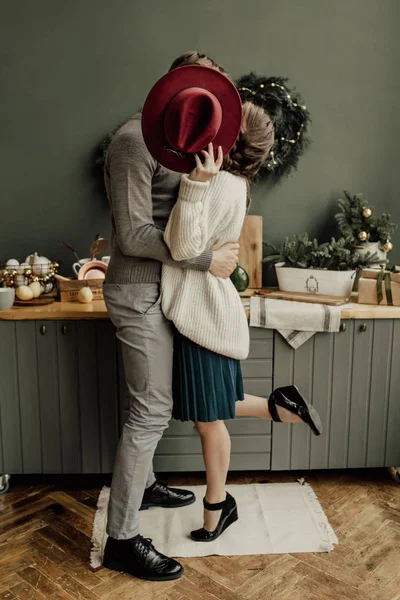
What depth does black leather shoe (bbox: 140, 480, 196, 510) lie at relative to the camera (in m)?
2.38

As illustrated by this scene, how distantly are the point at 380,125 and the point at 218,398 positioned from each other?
170 cm

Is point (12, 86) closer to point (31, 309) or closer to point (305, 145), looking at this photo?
point (31, 309)

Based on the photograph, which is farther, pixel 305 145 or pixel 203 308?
pixel 305 145

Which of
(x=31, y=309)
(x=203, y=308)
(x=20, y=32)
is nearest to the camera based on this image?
(x=203, y=308)

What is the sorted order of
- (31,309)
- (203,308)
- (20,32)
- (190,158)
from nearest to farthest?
(190,158), (203,308), (31,309), (20,32)

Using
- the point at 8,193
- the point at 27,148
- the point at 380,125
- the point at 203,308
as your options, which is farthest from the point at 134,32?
the point at 203,308

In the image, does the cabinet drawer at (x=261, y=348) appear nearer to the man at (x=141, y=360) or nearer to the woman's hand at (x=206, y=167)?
the man at (x=141, y=360)

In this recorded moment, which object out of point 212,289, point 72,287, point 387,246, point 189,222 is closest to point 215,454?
point 212,289

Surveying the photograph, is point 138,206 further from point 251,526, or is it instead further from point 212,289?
point 251,526

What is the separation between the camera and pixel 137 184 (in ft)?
5.91

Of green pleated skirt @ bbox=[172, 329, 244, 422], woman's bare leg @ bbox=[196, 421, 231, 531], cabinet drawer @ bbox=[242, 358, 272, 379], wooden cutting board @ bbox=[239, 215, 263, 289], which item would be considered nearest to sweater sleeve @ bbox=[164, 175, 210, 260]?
green pleated skirt @ bbox=[172, 329, 244, 422]

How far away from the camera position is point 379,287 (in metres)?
2.46

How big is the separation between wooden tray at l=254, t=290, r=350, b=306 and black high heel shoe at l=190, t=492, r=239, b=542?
842mm

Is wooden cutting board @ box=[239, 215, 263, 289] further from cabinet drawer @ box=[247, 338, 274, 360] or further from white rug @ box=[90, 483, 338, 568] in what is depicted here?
white rug @ box=[90, 483, 338, 568]
